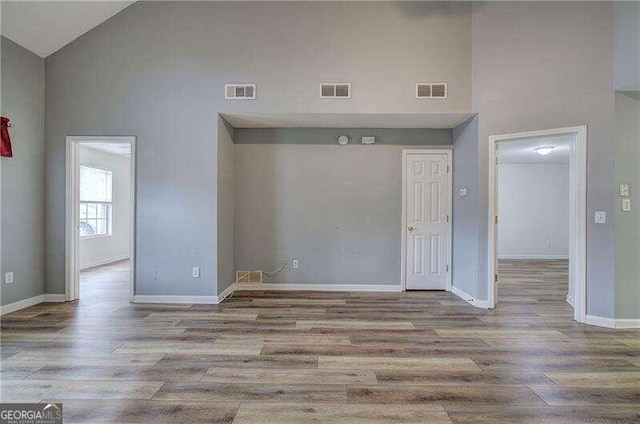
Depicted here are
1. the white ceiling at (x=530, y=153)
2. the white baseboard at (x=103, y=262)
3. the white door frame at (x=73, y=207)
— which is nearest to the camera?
the white door frame at (x=73, y=207)

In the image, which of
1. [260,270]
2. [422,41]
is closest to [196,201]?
[260,270]

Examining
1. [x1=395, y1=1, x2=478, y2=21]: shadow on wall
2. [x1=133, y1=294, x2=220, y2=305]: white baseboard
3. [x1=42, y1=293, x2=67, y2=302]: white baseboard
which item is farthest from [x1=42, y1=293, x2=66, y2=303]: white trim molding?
[x1=395, y1=1, x2=478, y2=21]: shadow on wall

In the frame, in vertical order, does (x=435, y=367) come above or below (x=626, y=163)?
below

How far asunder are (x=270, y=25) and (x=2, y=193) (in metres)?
3.71

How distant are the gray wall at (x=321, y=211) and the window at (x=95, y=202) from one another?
4.14 metres

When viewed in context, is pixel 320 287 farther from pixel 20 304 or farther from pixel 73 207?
pixel 20 304

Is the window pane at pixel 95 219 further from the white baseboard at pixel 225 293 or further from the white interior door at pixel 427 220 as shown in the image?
the white interior door at pixel 427 220

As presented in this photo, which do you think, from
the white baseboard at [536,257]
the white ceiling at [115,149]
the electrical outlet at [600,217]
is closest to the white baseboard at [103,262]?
the white ceiling at [115,149]

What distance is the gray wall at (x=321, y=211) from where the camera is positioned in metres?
4.85

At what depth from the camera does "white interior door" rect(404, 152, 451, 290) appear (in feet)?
15.9

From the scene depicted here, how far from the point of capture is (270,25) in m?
4.10

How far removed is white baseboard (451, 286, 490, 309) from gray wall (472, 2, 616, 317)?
12 centimetres

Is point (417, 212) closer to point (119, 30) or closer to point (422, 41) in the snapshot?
point (422, 41)

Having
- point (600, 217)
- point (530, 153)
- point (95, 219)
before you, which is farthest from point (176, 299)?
point (530, 153)
